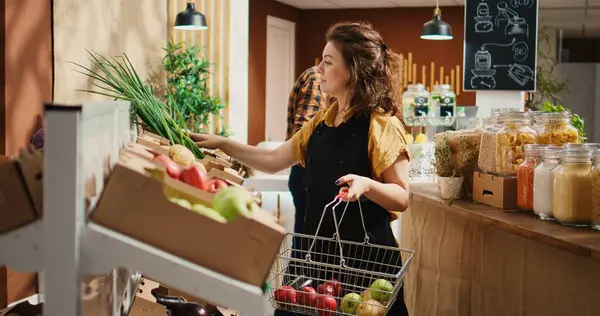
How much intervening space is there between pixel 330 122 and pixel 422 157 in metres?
1.86

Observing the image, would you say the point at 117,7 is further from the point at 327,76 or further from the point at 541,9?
the point at 541,9

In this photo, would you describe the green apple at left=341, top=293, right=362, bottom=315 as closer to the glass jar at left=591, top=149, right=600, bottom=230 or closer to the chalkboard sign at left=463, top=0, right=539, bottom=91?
the glass jar at left=591, top=149, right=600, bottom=230

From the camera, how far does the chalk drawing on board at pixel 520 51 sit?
548 cm

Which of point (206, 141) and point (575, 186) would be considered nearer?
point (575, 186)

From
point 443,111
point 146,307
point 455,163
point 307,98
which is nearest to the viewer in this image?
point 146,307

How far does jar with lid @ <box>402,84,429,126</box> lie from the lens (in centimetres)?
566

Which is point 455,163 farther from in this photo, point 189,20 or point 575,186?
point 189,20

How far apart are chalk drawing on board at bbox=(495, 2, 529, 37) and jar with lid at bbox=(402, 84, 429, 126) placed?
0.73 meters

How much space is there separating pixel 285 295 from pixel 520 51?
3916 millimetres

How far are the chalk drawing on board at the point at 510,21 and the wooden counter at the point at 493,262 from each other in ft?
6.59

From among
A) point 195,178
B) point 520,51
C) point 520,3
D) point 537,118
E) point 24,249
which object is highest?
point 520,3

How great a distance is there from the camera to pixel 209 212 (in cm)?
143

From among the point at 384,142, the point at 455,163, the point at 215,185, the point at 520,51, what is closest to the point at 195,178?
the point at 215,185

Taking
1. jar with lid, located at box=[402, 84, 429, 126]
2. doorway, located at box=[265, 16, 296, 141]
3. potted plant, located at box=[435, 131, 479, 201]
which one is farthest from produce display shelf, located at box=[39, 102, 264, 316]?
doorway, located at box=[265, 16, 296, 141]
